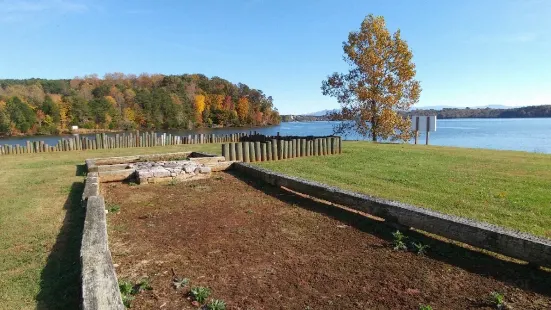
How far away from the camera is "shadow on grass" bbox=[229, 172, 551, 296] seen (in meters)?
3.97

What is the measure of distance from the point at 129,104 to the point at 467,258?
102m

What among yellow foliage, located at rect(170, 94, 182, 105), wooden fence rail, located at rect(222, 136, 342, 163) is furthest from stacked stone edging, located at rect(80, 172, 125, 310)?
yellow foliage, located at rect(170, 94, 182, 105)

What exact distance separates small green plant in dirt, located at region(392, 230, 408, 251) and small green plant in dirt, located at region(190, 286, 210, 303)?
2706mm

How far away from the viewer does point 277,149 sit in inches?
604

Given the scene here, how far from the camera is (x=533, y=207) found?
6.78m

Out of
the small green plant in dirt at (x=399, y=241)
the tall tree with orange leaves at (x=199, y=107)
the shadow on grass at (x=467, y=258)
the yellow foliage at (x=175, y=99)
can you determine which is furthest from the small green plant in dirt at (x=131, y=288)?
the tall tree with orange leaves at (x=199, y=107)

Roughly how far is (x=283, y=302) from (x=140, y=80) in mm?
129894

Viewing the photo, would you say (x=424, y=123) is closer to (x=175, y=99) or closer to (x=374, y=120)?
(x=374, y=120)

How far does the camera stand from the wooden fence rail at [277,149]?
14.0 metres

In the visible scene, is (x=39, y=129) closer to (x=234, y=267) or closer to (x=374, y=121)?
(x=374, y=121)

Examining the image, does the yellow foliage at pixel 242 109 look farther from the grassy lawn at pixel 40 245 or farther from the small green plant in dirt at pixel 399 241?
the small green plant in dirt at pixel 399 241

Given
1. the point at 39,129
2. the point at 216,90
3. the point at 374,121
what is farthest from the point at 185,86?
the point at 374,121

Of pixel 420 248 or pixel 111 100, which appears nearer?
pixel 420 248

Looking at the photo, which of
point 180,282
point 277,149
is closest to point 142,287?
point 180,282
